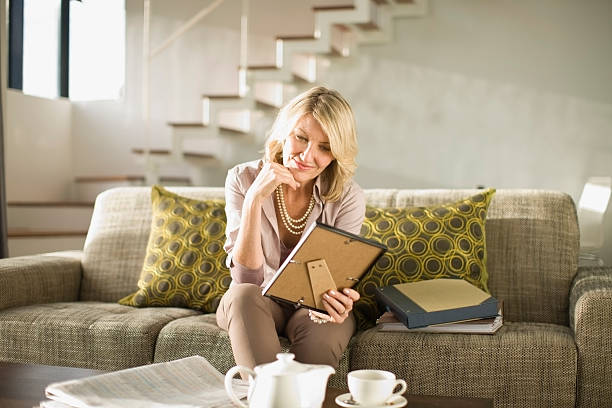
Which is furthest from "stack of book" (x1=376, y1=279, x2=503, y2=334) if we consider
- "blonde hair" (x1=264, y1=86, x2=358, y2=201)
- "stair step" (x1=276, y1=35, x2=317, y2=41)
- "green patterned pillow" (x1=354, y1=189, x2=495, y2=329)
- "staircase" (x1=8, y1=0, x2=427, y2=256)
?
"stair step" (x1=276, y1=35, x2=317, y2=41)

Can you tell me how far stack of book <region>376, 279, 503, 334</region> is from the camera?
2162 mm

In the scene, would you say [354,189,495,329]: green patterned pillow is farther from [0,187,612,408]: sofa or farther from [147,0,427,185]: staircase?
[147,0,427,185]: staircase

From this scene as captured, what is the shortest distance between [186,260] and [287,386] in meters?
1.49

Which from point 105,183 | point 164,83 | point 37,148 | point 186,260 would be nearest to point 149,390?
point 186,260

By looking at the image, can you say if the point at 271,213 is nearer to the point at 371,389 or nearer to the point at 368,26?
the point at 371,389

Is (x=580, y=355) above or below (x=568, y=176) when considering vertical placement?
below

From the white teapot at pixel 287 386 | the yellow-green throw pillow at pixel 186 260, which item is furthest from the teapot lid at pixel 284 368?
the yellow-green throw pillow at pixel 186 260

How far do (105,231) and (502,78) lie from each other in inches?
133

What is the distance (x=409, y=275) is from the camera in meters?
2.48

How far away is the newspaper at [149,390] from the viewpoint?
4.46 ft

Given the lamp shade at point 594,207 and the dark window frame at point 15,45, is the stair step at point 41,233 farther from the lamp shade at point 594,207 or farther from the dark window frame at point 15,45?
the lamp shade at point 594,207

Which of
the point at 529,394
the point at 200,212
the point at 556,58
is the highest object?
the point at 556,58

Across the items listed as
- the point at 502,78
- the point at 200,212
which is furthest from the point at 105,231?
the point at 502,78

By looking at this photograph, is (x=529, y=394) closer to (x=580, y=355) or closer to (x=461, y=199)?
(x=580, y=355)
